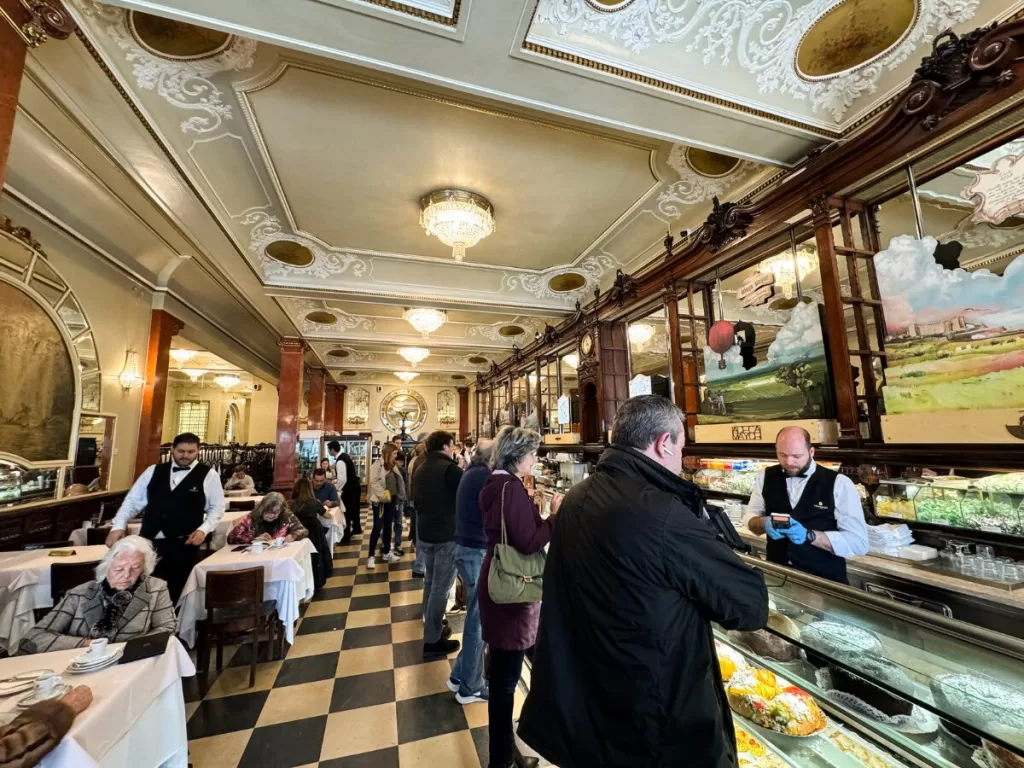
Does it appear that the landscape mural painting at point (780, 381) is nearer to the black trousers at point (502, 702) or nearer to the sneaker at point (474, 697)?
the black trousers at point (502, 702)

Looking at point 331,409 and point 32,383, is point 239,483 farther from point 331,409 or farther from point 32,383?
point 331,409

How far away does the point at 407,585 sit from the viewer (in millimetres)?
5012

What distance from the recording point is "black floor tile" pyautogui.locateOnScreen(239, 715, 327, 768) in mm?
2303

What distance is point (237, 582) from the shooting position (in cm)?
311

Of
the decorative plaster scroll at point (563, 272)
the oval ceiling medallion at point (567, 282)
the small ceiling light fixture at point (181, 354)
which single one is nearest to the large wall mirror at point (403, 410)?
the small ceiling light fixture at point (181, 354)

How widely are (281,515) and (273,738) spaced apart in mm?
2093

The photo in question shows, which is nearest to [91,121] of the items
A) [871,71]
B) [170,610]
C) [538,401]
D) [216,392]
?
[170,610]

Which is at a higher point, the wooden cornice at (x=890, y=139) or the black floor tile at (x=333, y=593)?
the wooden cornice at (x=890, y=139)

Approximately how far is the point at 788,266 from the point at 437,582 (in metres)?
4.68

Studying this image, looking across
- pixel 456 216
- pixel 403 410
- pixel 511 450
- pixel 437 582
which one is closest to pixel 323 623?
pixel 437 582

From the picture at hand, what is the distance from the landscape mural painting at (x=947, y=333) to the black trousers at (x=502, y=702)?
2.73m

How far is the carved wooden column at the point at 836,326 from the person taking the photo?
2.92 metres

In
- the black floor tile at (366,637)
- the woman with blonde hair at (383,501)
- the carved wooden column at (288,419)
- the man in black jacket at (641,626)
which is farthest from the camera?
the carved wooden column at (288,419)

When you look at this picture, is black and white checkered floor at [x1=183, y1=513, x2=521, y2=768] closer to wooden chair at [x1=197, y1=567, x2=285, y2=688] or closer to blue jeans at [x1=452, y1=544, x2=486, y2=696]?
blue jeans at [x1=452, y1=544, x2=486, y2=696]
